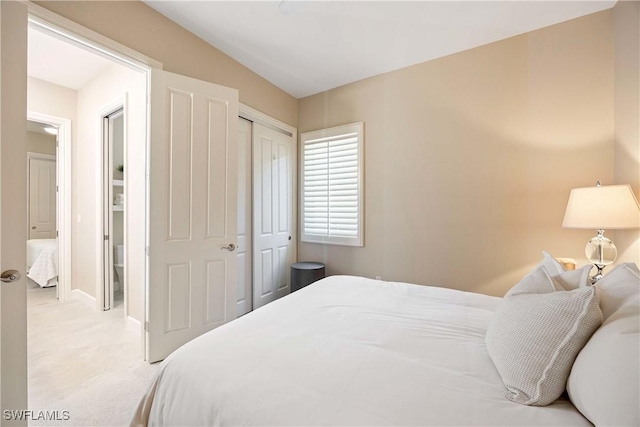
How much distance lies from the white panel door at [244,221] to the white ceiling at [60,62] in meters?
1.63

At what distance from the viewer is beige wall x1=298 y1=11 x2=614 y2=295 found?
87.3 inches

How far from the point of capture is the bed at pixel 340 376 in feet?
2.52

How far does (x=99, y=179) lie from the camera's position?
10.9 feet

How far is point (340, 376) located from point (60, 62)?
433cm

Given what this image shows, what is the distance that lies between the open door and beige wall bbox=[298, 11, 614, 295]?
278cm

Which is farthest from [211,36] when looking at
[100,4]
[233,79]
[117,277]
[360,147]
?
[117,277]

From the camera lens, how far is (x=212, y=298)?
251 cm

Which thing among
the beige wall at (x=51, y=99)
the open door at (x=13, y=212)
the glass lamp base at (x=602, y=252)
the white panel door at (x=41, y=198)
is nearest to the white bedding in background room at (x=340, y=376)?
the open door at (x=13, y=212)

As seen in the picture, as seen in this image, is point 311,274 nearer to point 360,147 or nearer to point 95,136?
point 360,147

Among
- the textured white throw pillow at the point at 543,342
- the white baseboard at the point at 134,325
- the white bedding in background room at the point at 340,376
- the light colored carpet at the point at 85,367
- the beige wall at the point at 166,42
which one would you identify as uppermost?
the beige wall at the point at 166,42

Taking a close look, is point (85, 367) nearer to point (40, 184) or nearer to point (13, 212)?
point (13, 212)

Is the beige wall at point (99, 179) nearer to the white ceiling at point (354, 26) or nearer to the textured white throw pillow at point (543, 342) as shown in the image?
the white ceiling at point (354, 26)

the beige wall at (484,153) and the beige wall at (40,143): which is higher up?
the beige wall at (40,143)

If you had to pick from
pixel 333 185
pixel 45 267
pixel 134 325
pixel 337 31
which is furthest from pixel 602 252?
pixel 45 267
